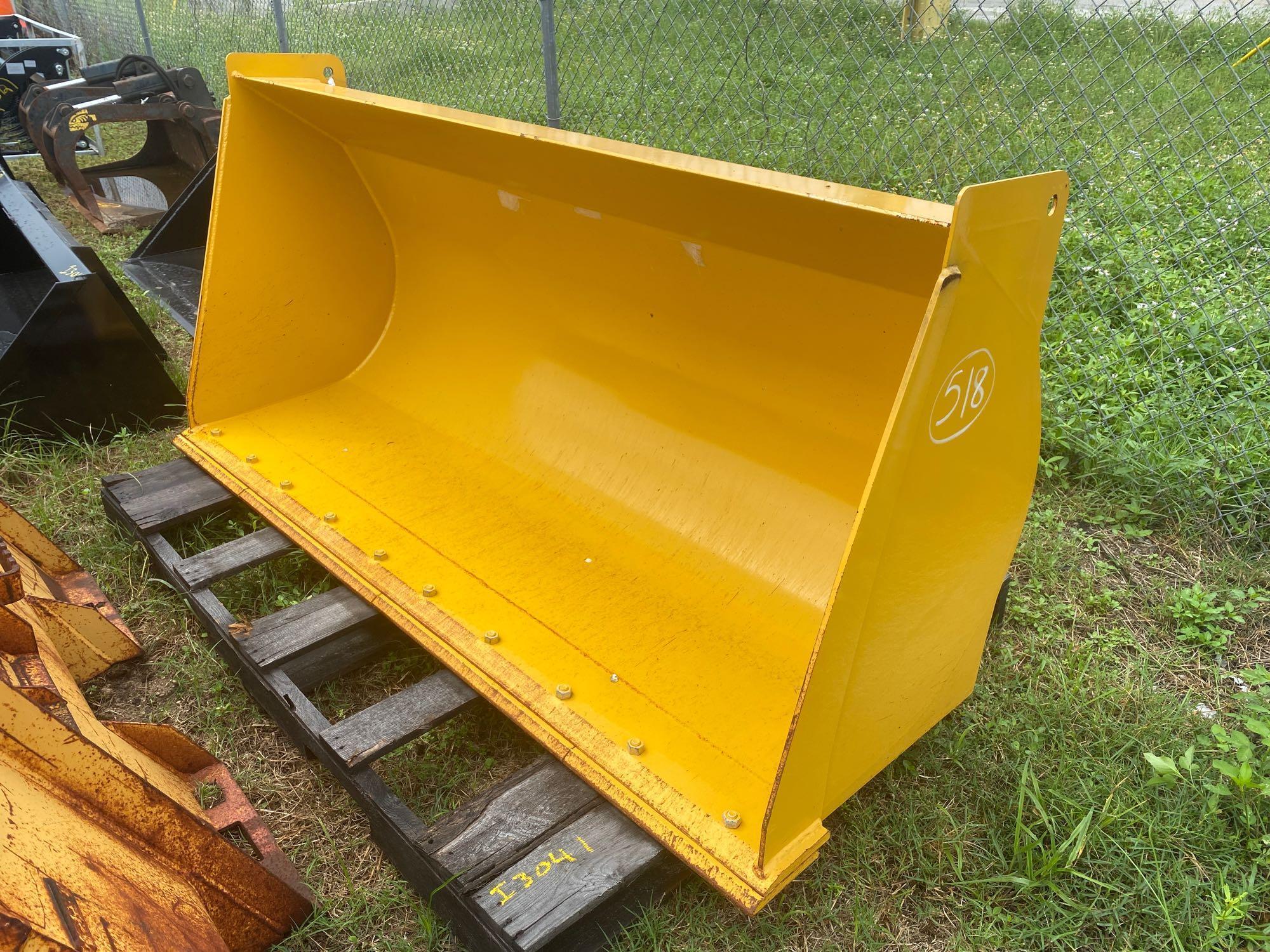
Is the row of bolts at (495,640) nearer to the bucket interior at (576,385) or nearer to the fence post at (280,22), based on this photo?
the bucket interior at (576,385)

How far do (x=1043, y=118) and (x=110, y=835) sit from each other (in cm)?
523

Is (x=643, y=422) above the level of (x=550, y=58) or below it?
below

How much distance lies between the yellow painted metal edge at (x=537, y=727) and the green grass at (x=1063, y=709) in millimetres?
211

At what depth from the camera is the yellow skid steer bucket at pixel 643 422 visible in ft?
4.47

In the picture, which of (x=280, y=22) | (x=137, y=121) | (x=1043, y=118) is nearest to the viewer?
(x=1043, y=118)

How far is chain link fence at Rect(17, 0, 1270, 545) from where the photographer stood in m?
2.92

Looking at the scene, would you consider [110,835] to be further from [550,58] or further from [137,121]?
[137,121]

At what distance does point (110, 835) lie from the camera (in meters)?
1.23

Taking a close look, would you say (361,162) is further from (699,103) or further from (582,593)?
(699,103)

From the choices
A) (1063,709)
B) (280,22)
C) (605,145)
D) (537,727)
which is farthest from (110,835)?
(280,22)

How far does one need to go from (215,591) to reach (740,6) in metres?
5.09

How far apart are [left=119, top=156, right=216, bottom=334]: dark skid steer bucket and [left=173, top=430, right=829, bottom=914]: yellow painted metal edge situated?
165 cm

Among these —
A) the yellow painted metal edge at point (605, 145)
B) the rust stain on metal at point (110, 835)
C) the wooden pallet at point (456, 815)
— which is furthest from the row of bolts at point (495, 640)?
the yellow painted metal edge at point (605, 145)

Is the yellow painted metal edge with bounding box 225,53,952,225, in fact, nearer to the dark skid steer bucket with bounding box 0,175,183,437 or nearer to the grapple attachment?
the dark skid steer bucket with bounding box 0,175,183,437
